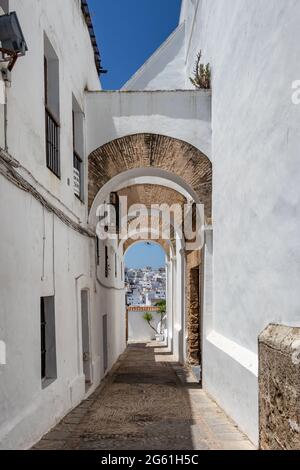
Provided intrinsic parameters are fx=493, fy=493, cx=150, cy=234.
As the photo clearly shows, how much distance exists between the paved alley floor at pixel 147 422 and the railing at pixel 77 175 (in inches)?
128

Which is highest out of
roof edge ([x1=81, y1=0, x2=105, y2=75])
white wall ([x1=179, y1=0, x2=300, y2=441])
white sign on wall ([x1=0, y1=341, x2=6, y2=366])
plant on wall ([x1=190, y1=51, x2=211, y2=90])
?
roof edge ([x1=81, y1=0, x2=105, y2=75])

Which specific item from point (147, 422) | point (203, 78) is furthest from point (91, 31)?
point (147, 422)

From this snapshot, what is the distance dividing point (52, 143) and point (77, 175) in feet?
5.72

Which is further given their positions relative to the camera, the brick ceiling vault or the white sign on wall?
the brick ceiling vault

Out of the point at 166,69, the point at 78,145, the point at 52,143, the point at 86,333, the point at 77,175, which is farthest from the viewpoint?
the point at 166,69

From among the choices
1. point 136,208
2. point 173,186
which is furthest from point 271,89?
point 136,208

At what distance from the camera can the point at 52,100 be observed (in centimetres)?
662

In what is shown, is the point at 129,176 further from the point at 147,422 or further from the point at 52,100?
the point at 147,422

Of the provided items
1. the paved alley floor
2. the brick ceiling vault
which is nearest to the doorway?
the paved alley floor

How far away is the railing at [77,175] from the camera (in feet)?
25.9

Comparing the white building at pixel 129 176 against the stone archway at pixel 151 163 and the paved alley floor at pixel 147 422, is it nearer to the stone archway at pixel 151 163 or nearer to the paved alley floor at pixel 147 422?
the stone archway at pixel 151 163

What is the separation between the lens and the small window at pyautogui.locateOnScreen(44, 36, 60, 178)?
6309mm

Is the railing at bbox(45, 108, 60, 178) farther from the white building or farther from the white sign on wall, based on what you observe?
the white sign on wall

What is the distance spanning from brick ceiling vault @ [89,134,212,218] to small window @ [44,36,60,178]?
2119 millimetres
